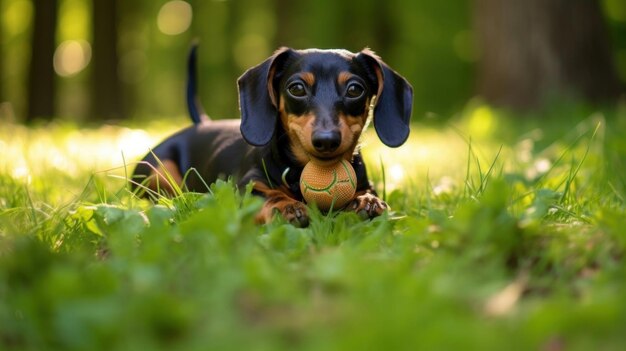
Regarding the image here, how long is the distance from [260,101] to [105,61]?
12.4 metres

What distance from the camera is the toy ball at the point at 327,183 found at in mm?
3002

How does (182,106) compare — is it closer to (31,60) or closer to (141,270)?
(31,60)

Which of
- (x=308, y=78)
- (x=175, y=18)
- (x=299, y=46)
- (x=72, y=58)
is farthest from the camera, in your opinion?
(x=72, y=58)

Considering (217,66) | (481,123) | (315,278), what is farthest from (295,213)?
(217,66)

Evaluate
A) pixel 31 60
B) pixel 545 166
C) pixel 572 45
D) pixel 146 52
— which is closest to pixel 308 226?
pixel 545 166

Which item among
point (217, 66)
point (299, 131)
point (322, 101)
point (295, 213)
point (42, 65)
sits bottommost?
point (217, 66)

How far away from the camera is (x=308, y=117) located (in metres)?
2.96

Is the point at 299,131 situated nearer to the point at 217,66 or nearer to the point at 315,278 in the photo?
the point at 315,278

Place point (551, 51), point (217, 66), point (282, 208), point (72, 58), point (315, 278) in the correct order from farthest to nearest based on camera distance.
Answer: point (72, 58) → point (217, 66) → point (551, 51) → point (282, 208) → point (315, 278)

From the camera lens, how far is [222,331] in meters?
A: 1.59

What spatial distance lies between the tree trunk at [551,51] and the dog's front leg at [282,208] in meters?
6.89

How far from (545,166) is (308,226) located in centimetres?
199

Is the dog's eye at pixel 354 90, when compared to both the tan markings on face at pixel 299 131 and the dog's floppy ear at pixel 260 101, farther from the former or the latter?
the dog's floppy ear at pixel 260 101

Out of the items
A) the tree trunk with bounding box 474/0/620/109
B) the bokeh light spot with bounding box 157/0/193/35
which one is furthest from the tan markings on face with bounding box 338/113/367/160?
the bokeh light spot with bounding box 157/0/193/35
